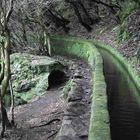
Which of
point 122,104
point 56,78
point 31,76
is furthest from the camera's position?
point 56,78

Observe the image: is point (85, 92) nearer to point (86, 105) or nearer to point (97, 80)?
point (97, 80)

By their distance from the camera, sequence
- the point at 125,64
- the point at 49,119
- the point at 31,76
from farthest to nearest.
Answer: the point at 31,76, the point at 125,64, the point at 49,119

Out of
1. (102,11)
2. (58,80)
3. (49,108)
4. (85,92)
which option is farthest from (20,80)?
(102,11)

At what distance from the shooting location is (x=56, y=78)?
84.0 feet

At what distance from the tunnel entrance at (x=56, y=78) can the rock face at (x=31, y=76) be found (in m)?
0.23

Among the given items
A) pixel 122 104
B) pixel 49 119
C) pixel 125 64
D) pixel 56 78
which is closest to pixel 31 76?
pixel 56 78

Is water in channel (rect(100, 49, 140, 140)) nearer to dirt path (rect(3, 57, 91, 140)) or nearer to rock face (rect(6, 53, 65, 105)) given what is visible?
dirt path (rect(3, 57, 91, 140))

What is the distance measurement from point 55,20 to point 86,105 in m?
43.6

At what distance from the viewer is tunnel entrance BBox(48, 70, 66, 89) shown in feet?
81.5

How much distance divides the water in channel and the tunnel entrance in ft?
10.5

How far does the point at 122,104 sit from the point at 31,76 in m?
10.5

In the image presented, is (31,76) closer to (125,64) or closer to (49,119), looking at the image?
(125,64)

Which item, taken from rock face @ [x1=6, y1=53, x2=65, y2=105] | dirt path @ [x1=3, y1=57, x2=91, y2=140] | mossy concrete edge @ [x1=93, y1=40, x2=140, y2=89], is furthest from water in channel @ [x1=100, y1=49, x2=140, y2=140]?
rock face @ [x1=6, y1=53, x2=65, y2=105]

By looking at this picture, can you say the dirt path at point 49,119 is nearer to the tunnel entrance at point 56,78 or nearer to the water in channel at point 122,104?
the water in channel at point 122,104
